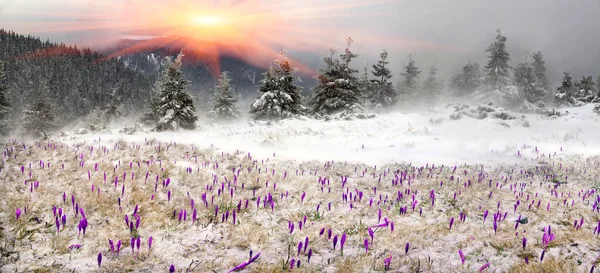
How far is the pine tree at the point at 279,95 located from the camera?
2977cm

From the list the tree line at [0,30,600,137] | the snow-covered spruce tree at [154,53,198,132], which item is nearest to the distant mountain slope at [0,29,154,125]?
the tree line at [0,30,600,137]

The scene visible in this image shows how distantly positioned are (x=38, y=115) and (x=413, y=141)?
3532 centimetres

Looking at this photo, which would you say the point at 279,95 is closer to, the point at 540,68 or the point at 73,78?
the point at 540,68

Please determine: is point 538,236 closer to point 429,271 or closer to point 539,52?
point 429,271

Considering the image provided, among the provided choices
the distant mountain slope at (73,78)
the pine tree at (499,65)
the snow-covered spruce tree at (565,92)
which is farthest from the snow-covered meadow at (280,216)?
the distant mountain slope at (73,78)

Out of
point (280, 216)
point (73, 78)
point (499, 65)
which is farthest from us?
point (73, 78)

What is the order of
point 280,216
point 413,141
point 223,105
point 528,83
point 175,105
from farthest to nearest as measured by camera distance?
1. point 528,83
2. point 223,105
3. point 175,105
4. point 413,141
5. point 280,216

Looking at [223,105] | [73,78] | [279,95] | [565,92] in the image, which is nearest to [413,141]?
[279,95]

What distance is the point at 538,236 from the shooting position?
422cm

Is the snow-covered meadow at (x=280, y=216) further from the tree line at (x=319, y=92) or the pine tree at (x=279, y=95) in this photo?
the pine tree at (x=279, y=95)

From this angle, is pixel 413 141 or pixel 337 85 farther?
pixel 337 85

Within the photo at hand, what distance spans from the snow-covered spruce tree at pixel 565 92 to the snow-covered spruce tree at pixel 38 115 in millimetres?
79997

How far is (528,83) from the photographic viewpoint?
57625mm

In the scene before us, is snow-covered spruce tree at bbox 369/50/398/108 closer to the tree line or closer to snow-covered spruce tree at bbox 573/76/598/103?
the tree line
